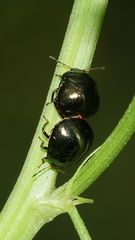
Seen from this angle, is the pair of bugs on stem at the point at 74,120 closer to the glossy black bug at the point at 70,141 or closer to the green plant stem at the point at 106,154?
the glossy black bug at the point at 70,141

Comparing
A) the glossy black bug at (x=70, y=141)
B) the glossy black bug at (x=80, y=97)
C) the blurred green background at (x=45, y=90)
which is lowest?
the blurred green background at (x=45, y=90)

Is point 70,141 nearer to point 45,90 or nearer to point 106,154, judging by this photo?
point 106,154

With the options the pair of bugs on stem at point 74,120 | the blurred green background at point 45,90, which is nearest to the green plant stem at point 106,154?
the pair of bugs on stem at point 74,120

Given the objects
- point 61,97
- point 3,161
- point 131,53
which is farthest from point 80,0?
point 131,53

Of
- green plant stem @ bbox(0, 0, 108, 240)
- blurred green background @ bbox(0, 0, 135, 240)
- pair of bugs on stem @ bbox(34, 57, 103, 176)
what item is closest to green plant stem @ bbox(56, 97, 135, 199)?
green plant stem @ bbox(0, 0, 108, 240)

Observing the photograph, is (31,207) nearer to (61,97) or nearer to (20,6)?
(61,97)

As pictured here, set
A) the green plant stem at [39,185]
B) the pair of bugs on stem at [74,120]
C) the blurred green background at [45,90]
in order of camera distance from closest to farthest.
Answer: the green plant stem at [39,185] → the pair of bugs on stem at [74,120] → the blurred green background at [45,90]
